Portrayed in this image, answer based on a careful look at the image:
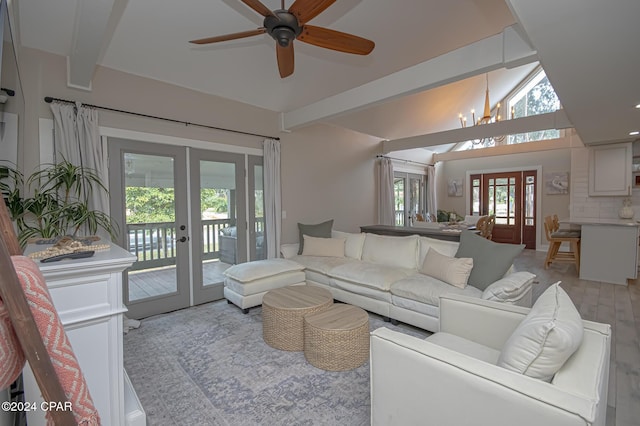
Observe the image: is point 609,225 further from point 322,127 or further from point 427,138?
point 322,127

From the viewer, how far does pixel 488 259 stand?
2867 mm

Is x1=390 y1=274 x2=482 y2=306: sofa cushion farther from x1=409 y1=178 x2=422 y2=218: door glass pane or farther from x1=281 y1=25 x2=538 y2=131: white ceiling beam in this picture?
x1=409 y1=178 x2=422 y2=218: door glass pane

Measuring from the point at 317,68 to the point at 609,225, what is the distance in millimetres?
5197

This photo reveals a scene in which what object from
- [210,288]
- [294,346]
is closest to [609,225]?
[294,346]

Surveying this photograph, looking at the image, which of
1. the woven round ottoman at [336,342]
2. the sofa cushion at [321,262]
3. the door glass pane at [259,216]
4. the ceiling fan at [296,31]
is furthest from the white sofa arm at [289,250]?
the ceiling fan at [296,31]

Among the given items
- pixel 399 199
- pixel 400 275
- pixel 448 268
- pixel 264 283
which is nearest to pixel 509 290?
pixel 448 268

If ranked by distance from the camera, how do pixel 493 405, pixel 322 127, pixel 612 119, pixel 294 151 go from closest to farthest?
pixel 493 405, pixel 612 119, pixel 294 151, pixel 322 127

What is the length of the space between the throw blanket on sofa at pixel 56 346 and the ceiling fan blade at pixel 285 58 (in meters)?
2.17

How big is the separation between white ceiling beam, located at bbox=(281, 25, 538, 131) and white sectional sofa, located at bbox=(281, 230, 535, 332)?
5.46 feet

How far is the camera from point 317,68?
4098mm

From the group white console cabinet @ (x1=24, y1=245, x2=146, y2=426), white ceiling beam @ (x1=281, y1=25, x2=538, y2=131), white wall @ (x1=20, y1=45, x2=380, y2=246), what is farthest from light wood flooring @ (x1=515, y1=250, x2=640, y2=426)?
white wall @ (x1=20, y1=45, x2=380, y2=246)

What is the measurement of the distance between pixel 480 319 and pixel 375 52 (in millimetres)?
3632

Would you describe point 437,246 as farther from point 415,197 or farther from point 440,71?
point 415,197

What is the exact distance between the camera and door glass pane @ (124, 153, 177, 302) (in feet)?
11.1
